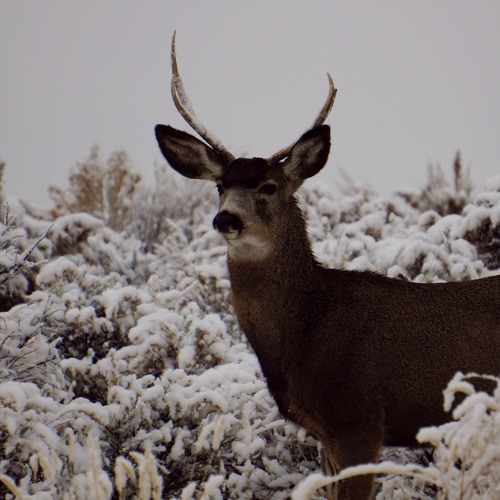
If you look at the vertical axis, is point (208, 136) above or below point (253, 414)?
above

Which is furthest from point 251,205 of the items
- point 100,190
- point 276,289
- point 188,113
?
point 100,190

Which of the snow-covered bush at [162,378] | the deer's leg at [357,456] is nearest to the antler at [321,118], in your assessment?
the snow-covered bush at [162,378]

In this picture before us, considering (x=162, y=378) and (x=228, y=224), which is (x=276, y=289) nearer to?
(x=228, y=224)

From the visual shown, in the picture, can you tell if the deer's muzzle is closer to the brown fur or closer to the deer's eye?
the brown fur

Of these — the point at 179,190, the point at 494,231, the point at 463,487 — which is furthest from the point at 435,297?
the point at 179,190

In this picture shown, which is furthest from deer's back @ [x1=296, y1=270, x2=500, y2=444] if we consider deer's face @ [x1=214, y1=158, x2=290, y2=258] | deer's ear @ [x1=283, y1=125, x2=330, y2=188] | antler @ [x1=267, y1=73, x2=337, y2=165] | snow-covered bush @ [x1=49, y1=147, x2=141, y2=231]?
snow-covered bush @ [x1=49, y1=147, x2=141, y2=231]

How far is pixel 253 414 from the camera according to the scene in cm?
438

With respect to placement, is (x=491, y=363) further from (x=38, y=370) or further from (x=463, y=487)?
(x=38, y=370)

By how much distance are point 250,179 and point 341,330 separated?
44.6 inches

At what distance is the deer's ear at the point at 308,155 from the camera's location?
434 centimetres

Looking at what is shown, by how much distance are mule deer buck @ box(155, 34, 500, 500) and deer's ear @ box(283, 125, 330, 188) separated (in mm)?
18

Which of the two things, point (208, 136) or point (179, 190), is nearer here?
point (208, 136)

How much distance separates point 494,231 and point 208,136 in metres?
3.35

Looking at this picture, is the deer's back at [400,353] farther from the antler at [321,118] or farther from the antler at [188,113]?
the antler at [188,113]
